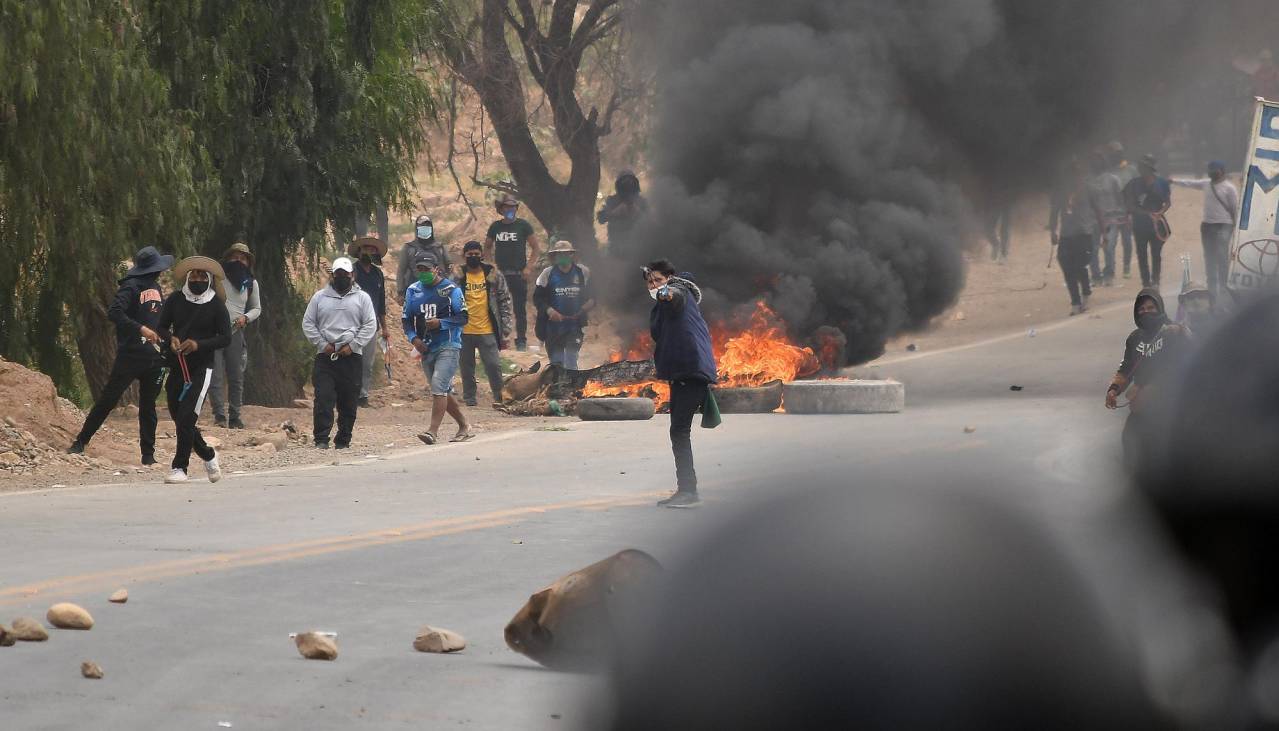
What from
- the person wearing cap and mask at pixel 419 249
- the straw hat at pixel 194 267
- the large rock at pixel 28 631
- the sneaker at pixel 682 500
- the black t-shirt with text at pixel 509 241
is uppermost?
the black t-shirt with text at pixel 509 241

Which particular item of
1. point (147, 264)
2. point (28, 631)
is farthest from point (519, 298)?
point (28, 631)

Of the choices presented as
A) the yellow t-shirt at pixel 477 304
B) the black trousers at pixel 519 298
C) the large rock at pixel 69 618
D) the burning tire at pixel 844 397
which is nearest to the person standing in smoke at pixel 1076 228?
the black trousers at pixel 519 298

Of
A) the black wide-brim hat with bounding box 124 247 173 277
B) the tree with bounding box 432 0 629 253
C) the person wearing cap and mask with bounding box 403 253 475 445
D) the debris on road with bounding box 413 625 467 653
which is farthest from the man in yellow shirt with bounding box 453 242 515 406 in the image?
the debris on road with bounding box 413 625 467 653

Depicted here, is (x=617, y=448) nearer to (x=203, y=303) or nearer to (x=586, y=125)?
(x=203, y=303)

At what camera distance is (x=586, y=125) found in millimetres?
26484

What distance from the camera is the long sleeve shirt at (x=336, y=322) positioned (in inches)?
562

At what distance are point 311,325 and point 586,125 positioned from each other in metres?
12.8

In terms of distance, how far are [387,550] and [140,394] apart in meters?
5.15

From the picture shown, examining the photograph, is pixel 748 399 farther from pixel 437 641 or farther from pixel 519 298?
pixel 437 641

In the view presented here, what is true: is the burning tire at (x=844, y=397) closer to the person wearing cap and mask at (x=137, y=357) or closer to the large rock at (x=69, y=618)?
the person wearing cap and mask at (x=137, y=357)

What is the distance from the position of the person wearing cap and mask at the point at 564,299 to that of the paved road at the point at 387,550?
2889mm

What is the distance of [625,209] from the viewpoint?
875 inches

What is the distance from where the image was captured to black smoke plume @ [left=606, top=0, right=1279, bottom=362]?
68.5 ft

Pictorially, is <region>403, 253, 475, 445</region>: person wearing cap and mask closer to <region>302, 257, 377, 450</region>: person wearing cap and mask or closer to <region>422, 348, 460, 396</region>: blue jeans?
<region>422, 348, 460, 396</region>: blue jeans
